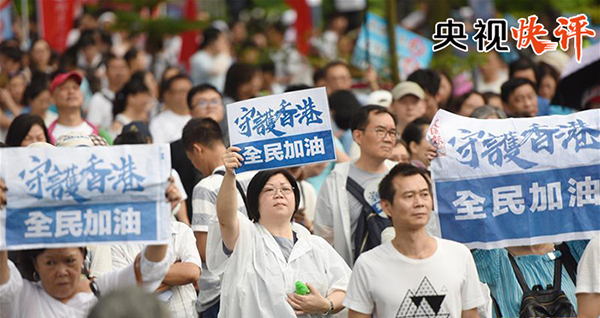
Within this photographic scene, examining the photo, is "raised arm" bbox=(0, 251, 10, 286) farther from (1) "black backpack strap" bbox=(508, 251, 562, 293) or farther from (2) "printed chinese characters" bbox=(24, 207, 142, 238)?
(1) "black backpack strap" bbox=(508, 251, 562, 293)

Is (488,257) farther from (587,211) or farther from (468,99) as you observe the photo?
(468,99)

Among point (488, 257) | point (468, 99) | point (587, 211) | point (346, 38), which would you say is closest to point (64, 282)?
point (488, 257)

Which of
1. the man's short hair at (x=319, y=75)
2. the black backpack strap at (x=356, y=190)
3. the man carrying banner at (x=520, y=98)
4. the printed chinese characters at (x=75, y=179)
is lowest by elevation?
the black backpack strap at (x=356, y=190)

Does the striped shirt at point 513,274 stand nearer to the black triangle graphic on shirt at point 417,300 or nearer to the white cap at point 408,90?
the black triangle graphic on shirt at point 417,300

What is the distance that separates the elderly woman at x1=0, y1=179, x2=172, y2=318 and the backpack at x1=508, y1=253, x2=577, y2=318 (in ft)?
7.49

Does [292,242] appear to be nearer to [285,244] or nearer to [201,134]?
[285,244]

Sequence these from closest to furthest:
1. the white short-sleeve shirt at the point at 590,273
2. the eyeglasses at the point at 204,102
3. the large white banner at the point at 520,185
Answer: the white short-sleeve shirt at the point at 590,273 → the large white banner at the point at 520,185 → the eyeglasses at the point at 204,102

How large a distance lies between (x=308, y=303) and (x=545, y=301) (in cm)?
148

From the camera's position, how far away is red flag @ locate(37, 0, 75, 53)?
52.1 feet

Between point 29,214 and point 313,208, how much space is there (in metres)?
3.48

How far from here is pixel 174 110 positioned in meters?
11.3

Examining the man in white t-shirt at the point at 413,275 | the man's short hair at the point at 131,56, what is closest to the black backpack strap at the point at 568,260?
the man in white t-shirt at the point at 413,275

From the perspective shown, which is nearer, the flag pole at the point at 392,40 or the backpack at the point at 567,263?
the backpack at the point at 567,263

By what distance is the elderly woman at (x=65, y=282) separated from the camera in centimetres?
597
